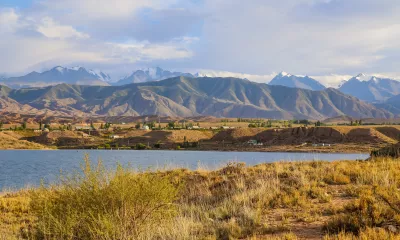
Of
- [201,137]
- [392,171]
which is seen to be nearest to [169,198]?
[392,171]

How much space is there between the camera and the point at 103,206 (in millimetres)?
11578

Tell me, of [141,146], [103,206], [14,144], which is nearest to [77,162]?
[141,146]

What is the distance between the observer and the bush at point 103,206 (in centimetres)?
1113

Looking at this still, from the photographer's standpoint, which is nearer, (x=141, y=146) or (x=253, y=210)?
(x=253, y=210)

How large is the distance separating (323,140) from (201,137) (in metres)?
37.4

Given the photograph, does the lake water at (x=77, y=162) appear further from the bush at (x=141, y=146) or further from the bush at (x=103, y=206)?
the bush at (x=141, y=146)

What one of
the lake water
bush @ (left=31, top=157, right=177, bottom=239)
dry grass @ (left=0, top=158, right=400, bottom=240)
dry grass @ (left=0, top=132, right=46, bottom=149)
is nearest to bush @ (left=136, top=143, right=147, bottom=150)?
dry grass @ (left=0, top=132, right=46, bottom=149)

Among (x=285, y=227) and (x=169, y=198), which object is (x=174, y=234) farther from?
(x=285, y=227)

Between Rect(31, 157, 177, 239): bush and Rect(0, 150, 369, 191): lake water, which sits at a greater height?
Rect(31, 157, 177, 239): bush

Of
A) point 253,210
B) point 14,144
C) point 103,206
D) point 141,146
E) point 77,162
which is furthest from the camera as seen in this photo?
point 14,144

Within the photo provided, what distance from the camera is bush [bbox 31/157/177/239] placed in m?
11.1

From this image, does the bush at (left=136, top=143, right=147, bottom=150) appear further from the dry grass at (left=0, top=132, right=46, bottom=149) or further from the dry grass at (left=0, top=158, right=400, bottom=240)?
the dry grass at (left=0, top=158, right=400, bottom=240)

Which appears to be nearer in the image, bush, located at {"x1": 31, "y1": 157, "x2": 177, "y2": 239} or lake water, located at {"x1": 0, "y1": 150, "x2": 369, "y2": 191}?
bush, located at {"x1": 31, "y1": 157, "x2": 177, "y2": 239}

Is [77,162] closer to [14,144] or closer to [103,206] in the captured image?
[14,144]
